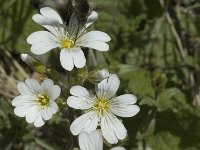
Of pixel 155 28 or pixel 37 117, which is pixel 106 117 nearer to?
pixel 37 117

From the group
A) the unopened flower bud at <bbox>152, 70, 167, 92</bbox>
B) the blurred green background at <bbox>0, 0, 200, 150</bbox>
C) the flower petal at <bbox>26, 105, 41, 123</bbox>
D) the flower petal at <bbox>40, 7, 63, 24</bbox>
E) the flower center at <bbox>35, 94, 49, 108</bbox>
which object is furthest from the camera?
the blurred green background at <bbox>0, 0, 200, 150</bbox>

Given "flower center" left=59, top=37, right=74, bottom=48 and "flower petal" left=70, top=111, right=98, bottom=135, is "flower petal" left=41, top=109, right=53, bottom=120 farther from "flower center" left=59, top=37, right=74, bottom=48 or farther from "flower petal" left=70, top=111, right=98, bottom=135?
"flower center" left=59, top=37, right=74, bottom=48

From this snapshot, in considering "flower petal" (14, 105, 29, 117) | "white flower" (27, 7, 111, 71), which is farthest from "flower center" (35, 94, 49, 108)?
"white flower" (27, 7, 111, 71)

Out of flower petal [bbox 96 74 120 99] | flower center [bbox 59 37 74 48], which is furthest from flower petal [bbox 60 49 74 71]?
flower petal [bbox 96 74 120 99]

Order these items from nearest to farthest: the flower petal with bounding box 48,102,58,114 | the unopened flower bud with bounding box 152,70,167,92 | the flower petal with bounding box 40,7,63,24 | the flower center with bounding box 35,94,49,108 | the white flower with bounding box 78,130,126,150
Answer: the white flower with bounding box 78,130,126,150 < the flower petal with bounding box 48,102,58,114 < the flower center with bounding box 35,94,49,108 < the flower petal with bounding box 40,7,63,24 < the unopened flower bud with bounding box 152,70,167,92

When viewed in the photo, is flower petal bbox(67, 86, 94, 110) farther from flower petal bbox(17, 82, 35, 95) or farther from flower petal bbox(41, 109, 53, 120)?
flower petal bbox(17, 82, 35, 95)

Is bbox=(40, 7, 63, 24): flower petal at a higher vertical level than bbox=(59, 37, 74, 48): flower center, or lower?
higher

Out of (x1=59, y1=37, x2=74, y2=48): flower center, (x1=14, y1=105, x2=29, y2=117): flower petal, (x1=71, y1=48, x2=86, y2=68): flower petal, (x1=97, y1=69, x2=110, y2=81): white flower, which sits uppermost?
(x1=59, y1=37, x2=74, y2=48): flower center

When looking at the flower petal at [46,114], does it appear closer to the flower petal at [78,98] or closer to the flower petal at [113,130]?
the flower petal at [78,98]

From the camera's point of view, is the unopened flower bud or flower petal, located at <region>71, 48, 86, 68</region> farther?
the unopened flower bud
